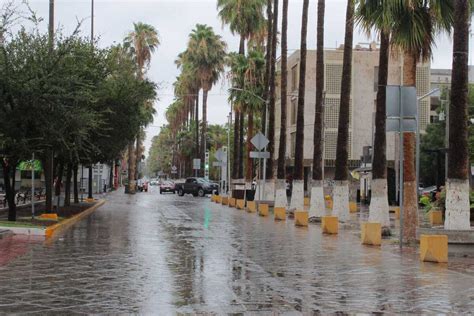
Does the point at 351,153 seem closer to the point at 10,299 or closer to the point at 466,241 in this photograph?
the point at 466,241

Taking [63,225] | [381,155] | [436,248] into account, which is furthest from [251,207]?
[436,248]

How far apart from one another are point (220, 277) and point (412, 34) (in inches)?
355

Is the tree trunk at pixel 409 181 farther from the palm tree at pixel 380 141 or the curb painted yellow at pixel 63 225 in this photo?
the curb painted yellow at pixel 63 225

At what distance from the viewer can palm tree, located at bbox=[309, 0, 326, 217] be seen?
26047 millimetres

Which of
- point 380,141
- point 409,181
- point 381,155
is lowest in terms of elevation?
point 409,181

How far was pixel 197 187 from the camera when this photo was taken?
6353 cm

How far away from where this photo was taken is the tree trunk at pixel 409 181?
54.6 ft

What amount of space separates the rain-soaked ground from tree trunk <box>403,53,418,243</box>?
82 cm

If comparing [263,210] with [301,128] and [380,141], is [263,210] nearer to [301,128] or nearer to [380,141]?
[301,128]

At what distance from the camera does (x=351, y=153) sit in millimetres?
61750

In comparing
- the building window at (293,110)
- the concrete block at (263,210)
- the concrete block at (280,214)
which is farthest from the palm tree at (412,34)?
the building window at (293,110)

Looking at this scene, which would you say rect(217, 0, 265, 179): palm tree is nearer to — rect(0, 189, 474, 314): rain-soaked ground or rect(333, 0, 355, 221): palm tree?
rect(333, 0, 355, 221): palm tree

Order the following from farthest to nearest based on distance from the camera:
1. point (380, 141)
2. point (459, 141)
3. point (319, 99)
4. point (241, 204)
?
point (241, 204)
point (319, 99)
point (380, 141)
point (459, 141)

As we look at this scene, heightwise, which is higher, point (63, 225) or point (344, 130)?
point (344, 130)
